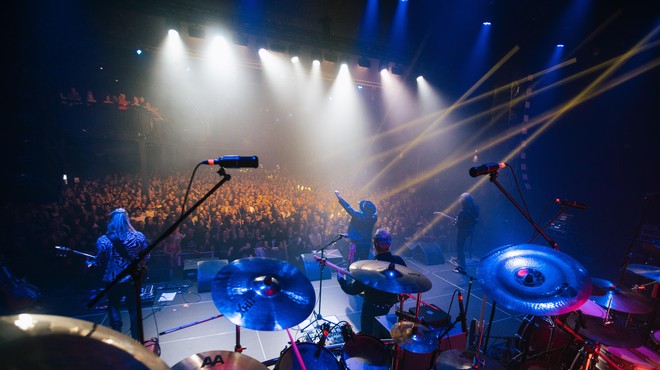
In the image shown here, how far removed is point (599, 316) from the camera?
132 inches

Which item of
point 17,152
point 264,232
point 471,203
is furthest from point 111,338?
point 17,152

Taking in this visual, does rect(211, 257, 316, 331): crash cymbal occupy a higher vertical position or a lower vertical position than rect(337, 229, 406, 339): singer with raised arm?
higher

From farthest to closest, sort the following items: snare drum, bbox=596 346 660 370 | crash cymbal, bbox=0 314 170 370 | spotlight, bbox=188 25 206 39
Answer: spotlight, bbox=188 25 206 39 < snare drum, bbox=596 346 660 370 < crash cymbal, bbox=0 314 170 370

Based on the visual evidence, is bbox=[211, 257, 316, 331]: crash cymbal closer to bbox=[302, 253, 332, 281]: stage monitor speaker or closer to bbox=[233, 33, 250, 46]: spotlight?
bbox=[302, 253, 332, 281]: stage monitor speaker

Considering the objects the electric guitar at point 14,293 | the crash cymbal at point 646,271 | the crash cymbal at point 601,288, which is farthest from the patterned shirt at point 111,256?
the crash cymbal at point 646,271

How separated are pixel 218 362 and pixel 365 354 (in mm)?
1421

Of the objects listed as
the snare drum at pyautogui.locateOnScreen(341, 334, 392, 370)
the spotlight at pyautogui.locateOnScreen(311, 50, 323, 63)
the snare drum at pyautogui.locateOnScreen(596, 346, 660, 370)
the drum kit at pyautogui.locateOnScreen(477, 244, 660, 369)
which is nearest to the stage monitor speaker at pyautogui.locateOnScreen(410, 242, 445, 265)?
the drum kit at pyautogui.locateOnScreen(477, 244, 660, 369)

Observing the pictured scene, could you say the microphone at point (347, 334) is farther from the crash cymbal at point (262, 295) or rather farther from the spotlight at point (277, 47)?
the spotlight at point (277, 47)

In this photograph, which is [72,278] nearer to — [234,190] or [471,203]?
[234,190]

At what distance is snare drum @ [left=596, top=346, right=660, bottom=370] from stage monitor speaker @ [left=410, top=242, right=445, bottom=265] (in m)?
4.94

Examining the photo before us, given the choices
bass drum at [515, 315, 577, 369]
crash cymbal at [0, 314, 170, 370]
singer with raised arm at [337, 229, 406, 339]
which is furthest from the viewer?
singer with raised arm at [337, 229, 406, 339]

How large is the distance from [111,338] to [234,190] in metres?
10.1

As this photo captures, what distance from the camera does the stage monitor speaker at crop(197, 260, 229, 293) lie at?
6.12m

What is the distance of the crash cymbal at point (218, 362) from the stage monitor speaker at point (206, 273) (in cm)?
428
